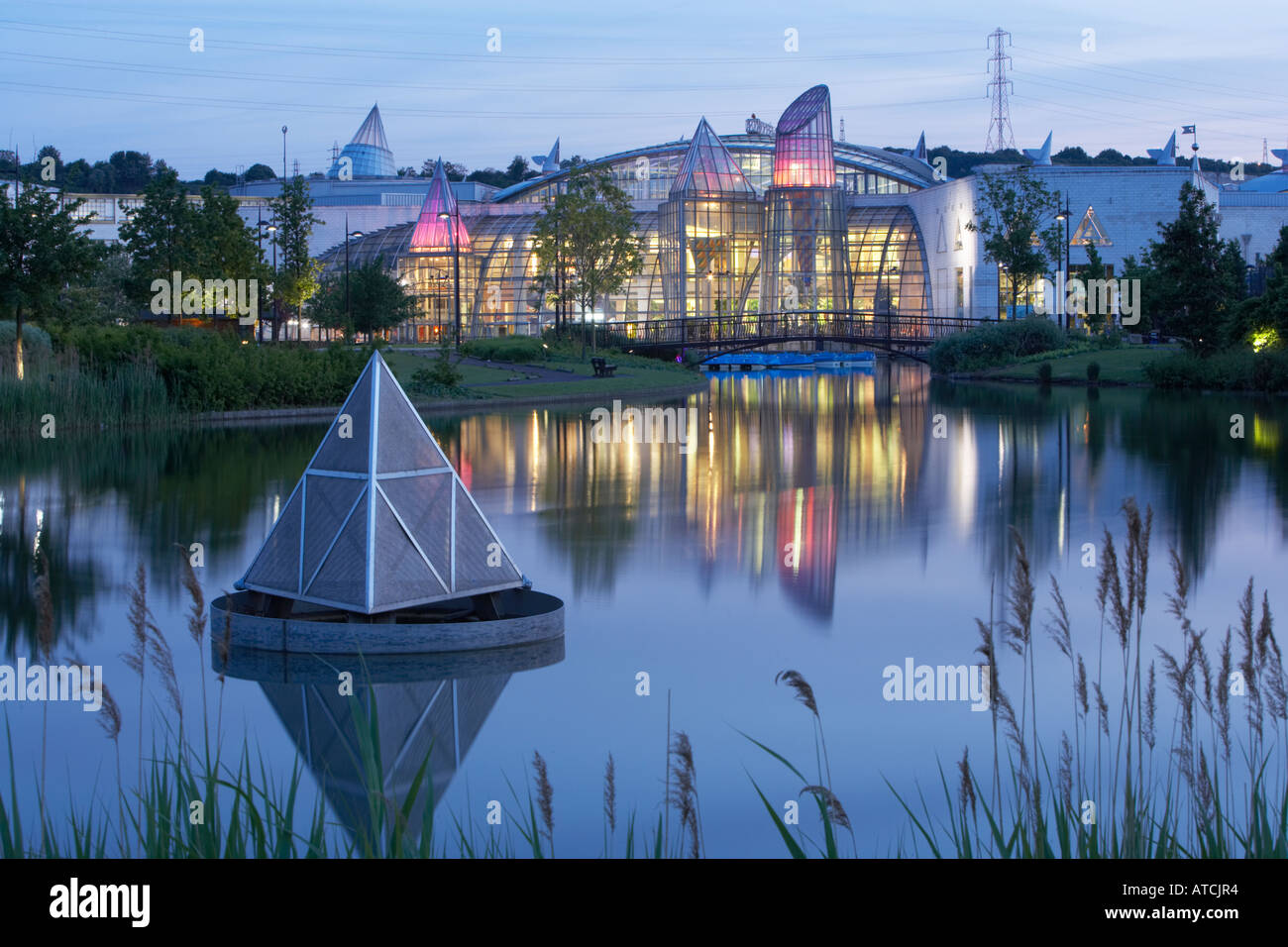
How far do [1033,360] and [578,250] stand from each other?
2052cm

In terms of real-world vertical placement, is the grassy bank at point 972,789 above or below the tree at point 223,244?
below

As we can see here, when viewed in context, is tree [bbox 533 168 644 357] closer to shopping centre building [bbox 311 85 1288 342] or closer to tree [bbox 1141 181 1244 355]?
shopping centre building [bbox 311 85 1288 342]

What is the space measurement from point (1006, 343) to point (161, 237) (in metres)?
34.5

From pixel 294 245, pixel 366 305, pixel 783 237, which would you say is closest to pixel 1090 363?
pixel 366 305

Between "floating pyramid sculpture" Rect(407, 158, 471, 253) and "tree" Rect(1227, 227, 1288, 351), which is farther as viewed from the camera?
"floating pyramid sculpture" Rect(407, 158, 471, 253)

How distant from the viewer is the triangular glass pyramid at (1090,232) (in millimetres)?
75625

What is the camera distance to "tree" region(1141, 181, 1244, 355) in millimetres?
46281

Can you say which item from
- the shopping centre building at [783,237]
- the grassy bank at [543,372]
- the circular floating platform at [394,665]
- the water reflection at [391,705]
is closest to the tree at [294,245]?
the grassy bank at [543,372]

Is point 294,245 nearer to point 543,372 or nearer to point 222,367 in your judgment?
point 543,372

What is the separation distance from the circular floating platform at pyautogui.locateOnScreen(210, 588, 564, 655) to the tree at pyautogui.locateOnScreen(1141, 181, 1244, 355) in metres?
40.3

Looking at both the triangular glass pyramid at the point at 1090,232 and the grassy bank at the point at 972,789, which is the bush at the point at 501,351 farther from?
the grassy bank at the point at 972,789

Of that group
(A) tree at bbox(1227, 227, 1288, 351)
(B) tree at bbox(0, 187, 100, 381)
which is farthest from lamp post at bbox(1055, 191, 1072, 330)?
(B) tree at bbox(0, 187, 100, 381)

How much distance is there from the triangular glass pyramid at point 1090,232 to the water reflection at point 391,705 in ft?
232
